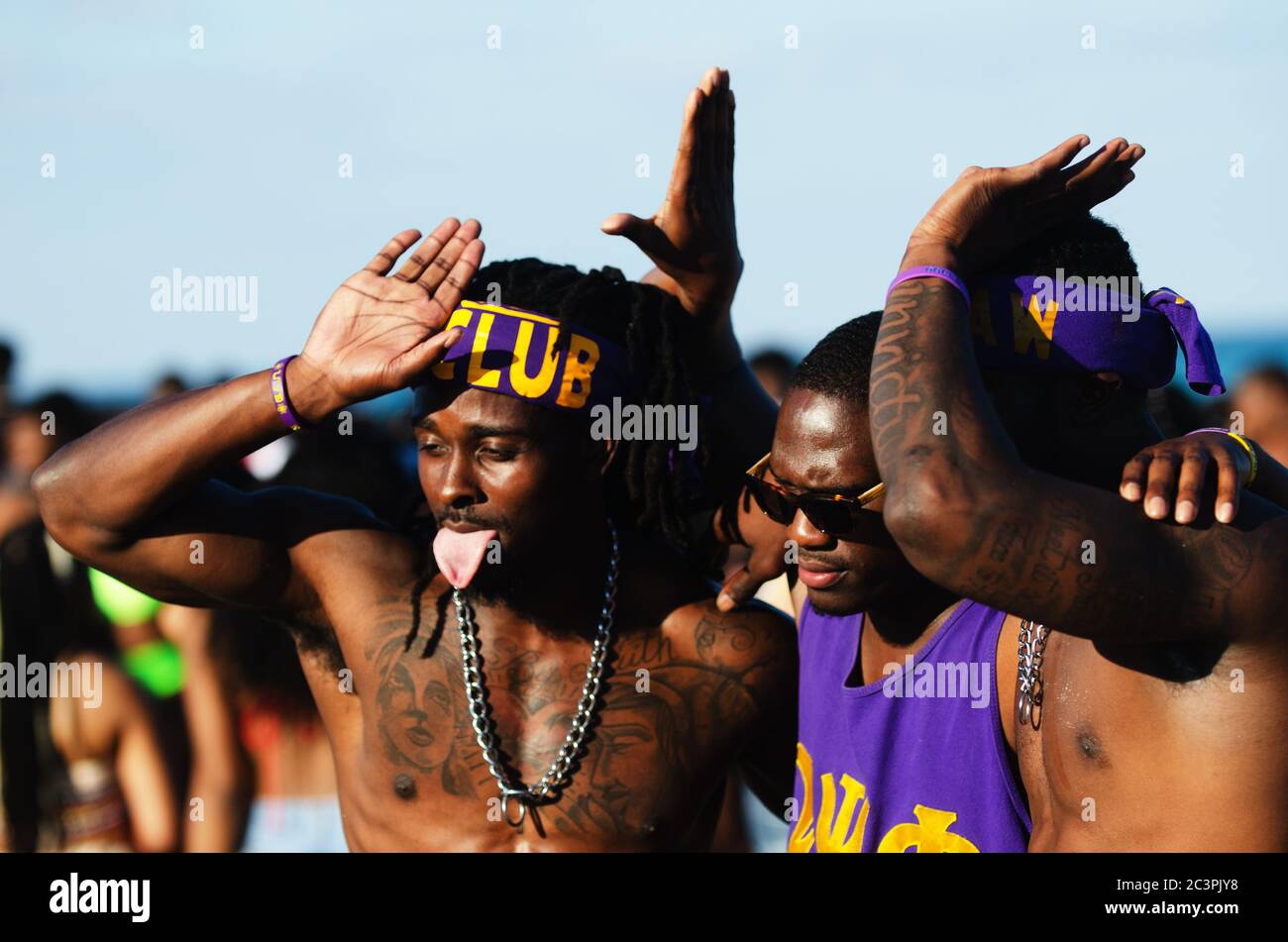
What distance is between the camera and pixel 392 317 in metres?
3.65

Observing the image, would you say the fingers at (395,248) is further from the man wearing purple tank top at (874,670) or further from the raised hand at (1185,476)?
the raised hand at (1185,476)

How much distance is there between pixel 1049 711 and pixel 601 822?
123cm

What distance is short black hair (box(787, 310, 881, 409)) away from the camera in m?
3.51

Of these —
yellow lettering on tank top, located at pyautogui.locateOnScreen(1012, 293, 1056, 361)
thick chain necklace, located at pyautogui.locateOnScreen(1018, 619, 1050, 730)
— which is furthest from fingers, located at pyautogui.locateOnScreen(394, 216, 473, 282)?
thick chain necklace, located at pyautogui.locateOnScreen(1018, 619, 1050, 730)

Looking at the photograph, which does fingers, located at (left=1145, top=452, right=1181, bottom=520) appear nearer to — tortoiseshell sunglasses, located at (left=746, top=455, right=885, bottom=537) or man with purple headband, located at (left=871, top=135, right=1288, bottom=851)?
man with purple headband, located at (left=871, top=135, right=1288, bottom=851)

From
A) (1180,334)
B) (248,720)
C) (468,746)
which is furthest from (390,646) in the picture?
(248,720)

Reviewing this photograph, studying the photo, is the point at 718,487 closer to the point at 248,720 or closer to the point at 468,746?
the point at 468,746

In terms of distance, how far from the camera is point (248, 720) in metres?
7.03

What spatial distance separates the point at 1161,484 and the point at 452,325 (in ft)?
6.03

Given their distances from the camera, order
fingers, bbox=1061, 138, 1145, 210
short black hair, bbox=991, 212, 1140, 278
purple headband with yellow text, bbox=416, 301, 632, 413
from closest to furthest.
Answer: fingers, bbox=1061, 138, 1145, 210, short black hair, bbox=991, 212, 1140, 278, purple headband with yellow text, bbox=416, 301, 632, 413

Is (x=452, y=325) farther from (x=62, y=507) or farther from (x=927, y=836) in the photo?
(x=927, y=836)

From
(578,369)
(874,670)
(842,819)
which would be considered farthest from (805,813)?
(578,369)

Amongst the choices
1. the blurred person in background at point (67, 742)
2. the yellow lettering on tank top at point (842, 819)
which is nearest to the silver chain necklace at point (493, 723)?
the yellow lettering on tank top at point (842, 819)

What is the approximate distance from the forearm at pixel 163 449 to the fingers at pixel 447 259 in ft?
1.26
